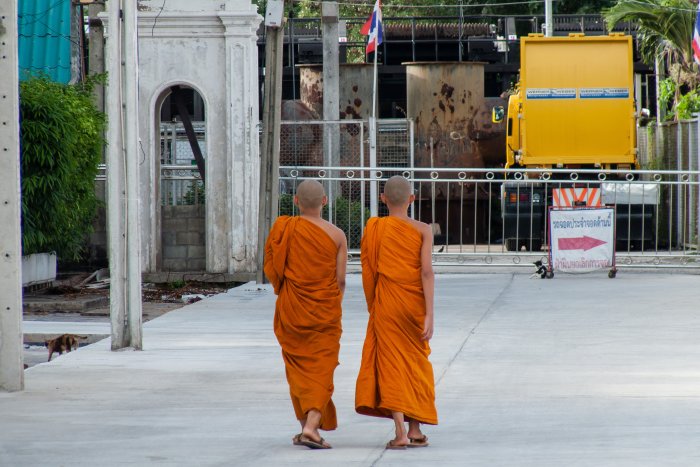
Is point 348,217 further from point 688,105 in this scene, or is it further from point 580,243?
point 688,105

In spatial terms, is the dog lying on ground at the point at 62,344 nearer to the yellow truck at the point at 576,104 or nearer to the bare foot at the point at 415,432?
the bare foot at the point at 415,432

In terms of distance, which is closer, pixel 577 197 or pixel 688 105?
pixel 577 197

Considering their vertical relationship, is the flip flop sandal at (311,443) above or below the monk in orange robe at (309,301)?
below

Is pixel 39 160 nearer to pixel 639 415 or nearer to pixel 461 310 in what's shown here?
pixel 461 310

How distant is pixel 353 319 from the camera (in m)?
11.9

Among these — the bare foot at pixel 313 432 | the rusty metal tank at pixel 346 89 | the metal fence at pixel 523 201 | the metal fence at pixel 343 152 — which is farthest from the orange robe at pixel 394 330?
the rusty metal tank at pixel 346 89

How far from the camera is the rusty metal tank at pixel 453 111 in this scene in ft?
77.0

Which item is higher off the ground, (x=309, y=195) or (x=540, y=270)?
(x=309, y=195)

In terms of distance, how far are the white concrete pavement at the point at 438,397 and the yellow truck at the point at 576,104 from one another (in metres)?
8.89

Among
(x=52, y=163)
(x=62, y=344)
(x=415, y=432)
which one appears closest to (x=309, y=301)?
(x=415, y=432)

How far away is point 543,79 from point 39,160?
1064 cm

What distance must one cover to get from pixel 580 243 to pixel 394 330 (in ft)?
32.3

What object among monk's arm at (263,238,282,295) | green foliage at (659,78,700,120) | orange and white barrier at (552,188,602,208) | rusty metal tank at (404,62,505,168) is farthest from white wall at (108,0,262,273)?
green foliage at (659,78,700,120)

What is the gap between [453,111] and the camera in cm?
2386
